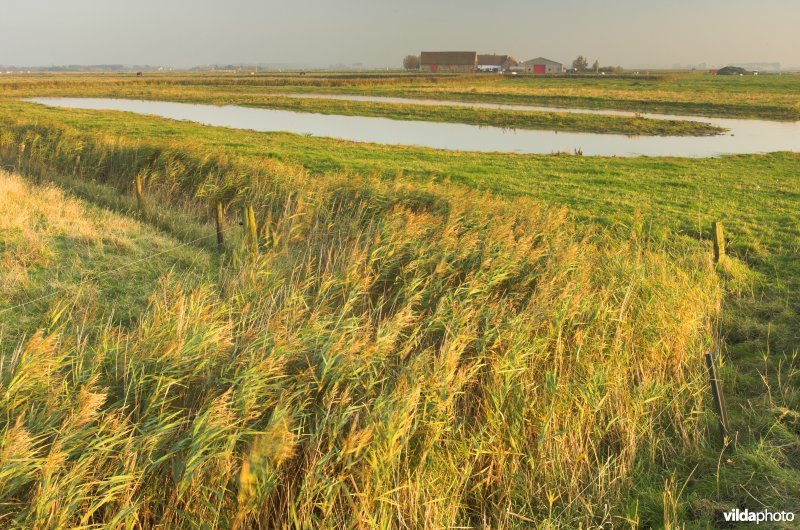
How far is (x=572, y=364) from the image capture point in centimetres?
609

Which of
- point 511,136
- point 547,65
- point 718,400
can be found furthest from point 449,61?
point 718,400

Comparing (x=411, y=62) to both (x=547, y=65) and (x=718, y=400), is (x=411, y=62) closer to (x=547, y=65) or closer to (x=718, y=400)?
(x=547, y=65)

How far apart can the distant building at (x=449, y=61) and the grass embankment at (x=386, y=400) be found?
144 metres

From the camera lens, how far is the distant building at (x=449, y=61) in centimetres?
14150

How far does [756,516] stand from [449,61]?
150275mm

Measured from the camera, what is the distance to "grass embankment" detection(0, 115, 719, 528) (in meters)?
3.92

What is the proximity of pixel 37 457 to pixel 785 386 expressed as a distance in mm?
7676

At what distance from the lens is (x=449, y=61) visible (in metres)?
143

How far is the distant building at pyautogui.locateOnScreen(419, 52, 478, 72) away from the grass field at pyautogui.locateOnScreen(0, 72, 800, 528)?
5534 inches

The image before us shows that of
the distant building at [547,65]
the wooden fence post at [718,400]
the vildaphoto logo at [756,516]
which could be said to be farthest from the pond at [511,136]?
the distant building at [547,65]

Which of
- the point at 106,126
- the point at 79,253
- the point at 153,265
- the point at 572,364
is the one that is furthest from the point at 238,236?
the point at 106,126

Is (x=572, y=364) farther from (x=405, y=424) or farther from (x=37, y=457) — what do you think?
(x=37, y=457)

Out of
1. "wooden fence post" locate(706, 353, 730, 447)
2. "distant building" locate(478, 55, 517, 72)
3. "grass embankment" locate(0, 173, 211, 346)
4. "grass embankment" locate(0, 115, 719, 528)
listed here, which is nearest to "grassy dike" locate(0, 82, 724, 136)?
"grass embankment" locate(0, 115, 719, 528)

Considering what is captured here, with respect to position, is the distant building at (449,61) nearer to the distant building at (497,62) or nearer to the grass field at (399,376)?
the distant building at (497,62)
